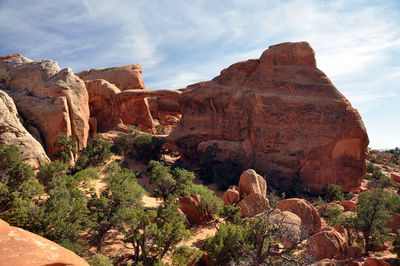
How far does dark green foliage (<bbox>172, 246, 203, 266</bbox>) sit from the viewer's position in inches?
322

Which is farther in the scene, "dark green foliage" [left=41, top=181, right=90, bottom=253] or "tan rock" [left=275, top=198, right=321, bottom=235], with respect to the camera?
"tan rock" [left=275, top=198, right=321, bottom=235]

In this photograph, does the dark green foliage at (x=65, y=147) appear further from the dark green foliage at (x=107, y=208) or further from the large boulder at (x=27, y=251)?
the large boulder at (x=27, y=251)

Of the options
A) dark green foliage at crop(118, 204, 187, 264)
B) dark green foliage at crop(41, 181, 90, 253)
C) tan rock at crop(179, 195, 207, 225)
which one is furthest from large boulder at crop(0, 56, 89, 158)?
dark green foliage at crop(118, 204, 187, 264)

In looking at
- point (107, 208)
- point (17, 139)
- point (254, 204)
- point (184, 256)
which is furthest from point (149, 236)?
point (17, 139)

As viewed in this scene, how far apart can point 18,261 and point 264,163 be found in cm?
2288

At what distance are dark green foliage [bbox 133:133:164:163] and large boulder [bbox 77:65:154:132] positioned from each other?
9.27 meters

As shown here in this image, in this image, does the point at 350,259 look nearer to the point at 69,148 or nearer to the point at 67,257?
the point at 67,257

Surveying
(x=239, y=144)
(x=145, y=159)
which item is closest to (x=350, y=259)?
(x=239, y=144)

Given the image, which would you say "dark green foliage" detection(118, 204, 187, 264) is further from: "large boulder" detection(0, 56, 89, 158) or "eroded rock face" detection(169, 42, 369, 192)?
"eroded rock face" detection(169, 42, 369, 192)

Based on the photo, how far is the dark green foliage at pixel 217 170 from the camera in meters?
22.2

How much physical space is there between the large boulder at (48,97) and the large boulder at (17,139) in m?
3.34

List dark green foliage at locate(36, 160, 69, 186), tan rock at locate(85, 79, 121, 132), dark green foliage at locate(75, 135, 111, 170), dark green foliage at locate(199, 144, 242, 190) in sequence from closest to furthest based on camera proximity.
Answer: dark green foliage at locate(36, 160, 69, 186)
dark green foliage at locate(75, 135, 111, 170)
dark green foliage at locate(199, 144, 242, 190)
tan rock at locate(85, 79, 121, 132)

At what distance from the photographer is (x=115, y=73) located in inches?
1417

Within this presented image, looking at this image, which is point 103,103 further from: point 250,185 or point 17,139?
point 250,185
